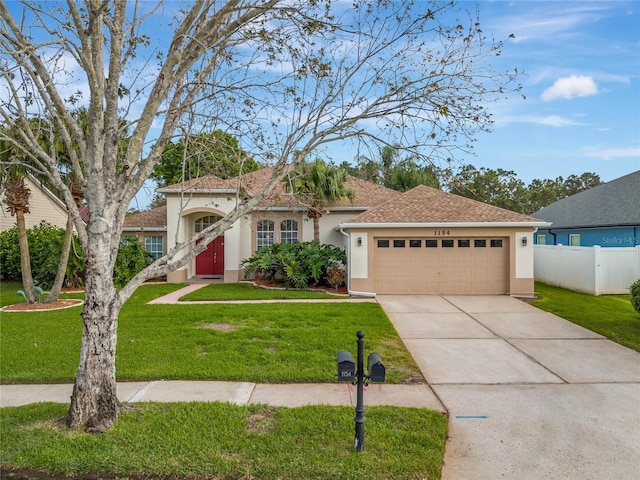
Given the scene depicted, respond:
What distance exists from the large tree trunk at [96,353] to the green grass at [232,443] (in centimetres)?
Answer: 19

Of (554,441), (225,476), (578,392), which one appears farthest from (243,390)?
(578,392)

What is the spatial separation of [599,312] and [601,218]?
11167mm

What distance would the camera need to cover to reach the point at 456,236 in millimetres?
13734

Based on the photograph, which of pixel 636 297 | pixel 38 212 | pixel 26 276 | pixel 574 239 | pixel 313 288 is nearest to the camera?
pixel 636 297

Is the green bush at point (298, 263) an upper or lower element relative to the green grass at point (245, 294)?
upper

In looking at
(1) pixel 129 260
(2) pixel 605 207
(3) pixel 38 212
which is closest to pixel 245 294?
(1) pixel 129 260

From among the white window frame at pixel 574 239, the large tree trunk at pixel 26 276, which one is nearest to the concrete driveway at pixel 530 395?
the large tree trunk at pixel 26 276

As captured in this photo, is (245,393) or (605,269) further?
(605,269)

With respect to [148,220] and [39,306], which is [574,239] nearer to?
[148,220]

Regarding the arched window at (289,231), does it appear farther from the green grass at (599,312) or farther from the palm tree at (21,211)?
the green grass at (599,312)

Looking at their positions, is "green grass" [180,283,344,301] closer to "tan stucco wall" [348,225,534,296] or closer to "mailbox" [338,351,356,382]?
"tan stucco wall" [348,225,534,296]

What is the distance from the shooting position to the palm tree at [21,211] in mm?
12047

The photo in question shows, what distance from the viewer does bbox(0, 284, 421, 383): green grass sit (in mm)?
5992

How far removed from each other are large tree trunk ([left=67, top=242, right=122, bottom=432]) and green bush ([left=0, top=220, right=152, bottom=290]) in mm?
11951
